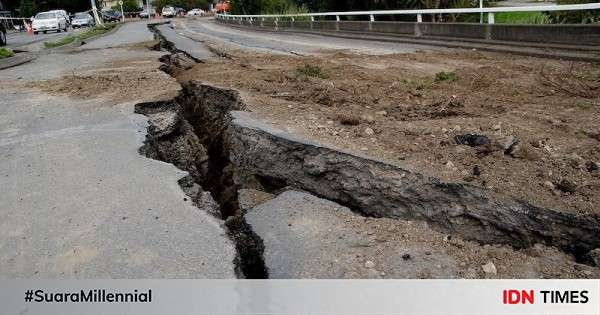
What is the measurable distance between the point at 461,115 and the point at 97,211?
10.6ft

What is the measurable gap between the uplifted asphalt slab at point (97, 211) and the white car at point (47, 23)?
33793mm

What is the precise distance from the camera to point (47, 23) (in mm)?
35094

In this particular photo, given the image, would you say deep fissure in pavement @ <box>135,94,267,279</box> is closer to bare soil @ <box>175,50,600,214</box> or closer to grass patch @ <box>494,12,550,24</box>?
bare soil @ <box>175,50,600,214</box>

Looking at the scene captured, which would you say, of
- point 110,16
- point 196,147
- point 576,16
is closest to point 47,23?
point 110,16

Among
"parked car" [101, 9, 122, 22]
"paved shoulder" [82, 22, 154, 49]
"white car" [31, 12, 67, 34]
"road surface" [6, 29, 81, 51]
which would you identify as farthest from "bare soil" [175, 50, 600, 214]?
"parked car" [101, 9, 122, 22]

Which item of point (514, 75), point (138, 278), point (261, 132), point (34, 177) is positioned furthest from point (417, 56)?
point (138, 278)

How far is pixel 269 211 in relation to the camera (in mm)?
3197

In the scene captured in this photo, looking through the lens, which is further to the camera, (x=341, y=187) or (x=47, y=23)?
(x=47, y=23)

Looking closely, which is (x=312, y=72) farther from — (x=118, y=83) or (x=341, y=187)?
(x=341, y=187)

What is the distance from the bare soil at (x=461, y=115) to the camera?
126 inches

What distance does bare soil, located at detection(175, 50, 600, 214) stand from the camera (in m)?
3.21

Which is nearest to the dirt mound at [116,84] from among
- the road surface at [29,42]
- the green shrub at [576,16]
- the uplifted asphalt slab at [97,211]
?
the uplifted asphalt slab at [97,211]

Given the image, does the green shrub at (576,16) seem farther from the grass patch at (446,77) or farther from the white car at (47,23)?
the white car at (47,23)

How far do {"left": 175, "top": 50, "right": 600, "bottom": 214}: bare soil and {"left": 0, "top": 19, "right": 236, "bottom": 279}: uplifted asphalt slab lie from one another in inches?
52.6
